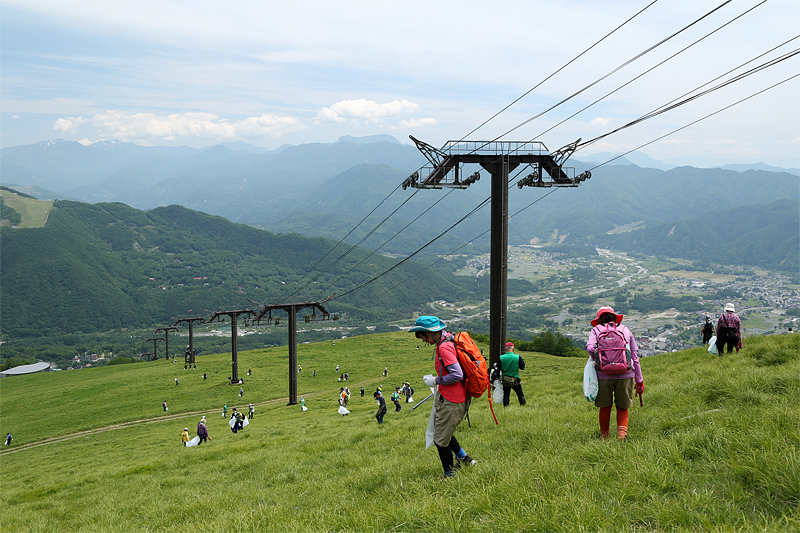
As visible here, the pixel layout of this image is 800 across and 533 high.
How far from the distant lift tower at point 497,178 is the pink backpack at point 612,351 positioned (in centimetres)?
867

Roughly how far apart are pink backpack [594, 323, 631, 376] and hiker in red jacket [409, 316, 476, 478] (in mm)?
2081

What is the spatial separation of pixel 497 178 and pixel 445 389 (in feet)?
39.3

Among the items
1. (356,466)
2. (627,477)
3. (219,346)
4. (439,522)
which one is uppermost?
(627,477)

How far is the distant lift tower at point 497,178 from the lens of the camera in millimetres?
15773

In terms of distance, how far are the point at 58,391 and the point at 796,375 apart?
77.2m

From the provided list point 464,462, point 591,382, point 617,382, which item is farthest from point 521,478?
point 617,382

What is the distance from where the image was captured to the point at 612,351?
6238 mm

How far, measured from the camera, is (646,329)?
18812 centimetres

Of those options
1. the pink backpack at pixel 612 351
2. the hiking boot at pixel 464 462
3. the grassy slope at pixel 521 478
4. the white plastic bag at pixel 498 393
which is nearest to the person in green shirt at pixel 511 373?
the grassy slope at pixel 521 478

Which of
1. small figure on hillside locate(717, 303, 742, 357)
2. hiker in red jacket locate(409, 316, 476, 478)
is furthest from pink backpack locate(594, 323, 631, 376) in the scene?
small figure on hillside locate(717, 303, 742, 357)

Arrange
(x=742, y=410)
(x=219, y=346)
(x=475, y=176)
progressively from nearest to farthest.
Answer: (x=742, y=410), (x=475, y=176), (x=219, y=346)

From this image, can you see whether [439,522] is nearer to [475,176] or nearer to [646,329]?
[475,176]

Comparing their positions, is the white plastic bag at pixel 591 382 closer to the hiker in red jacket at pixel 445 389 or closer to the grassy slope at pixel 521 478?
the grassy slope at pixel 521 478

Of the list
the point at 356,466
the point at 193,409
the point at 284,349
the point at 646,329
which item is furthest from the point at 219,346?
the point at 356,466
